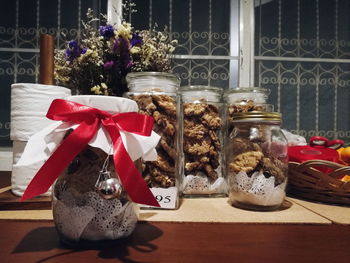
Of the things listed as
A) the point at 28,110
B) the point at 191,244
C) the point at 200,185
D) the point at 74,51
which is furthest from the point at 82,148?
the point at 74,51

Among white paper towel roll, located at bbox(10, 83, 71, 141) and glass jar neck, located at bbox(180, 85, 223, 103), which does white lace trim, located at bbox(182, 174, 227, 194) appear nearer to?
glass jar neck, located at bbox(180, 85, 223, 103)

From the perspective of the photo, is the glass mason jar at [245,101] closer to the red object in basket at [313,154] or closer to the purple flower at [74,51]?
the red object in basket at [313,154]

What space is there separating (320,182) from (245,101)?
0.26m

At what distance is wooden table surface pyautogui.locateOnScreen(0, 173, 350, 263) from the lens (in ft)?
1.22

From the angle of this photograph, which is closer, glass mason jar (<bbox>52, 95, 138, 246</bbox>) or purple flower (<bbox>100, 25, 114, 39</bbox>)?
glass mason jar (<bbox>52, 95, 138, 246</bbox>)

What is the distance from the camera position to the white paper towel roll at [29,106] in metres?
0.62

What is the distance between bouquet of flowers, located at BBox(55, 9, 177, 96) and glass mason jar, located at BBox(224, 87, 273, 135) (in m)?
0.28

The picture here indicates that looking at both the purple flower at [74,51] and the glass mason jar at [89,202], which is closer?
the glass mason jar at [89,202]

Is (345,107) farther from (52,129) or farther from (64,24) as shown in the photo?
(52,129)

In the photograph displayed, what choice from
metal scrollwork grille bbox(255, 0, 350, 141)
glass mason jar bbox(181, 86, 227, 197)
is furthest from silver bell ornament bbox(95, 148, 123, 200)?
metal scrollwork grille bbox(255, 0, 350, 141)

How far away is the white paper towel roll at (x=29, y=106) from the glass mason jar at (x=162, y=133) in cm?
17

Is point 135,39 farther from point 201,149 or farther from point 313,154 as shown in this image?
point 313,154

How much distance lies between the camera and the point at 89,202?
39 centimetres

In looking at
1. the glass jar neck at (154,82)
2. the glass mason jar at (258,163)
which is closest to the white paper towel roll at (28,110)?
the glass jar neck at (154,82)
